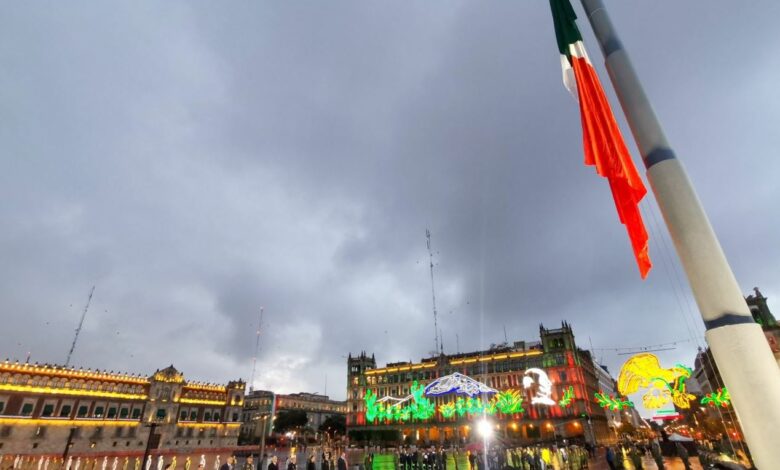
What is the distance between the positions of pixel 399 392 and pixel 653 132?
94074 millimetres

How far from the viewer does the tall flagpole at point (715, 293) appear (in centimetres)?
267

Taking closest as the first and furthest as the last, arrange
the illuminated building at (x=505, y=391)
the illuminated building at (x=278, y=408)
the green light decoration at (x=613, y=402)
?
the green light decoration at (x=613, y=402) < the illuminated building at (x=505, y=391) < the illuminated building at (x=278, y=408)

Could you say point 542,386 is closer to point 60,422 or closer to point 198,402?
point 60,422

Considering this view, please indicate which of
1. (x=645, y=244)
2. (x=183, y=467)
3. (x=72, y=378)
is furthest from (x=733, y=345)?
(x=72, y=378)

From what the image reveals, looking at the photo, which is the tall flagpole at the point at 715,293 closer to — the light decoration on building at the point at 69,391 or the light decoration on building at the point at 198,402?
the light decoration on building at the point at 69,391

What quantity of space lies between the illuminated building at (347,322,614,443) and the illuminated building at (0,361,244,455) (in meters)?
30.9

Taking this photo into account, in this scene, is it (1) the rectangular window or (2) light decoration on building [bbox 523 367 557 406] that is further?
(1) the rectangular window

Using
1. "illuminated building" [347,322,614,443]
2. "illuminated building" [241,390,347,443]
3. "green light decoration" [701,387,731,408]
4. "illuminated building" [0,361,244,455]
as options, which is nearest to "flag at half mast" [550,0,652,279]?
"green light decoration" [701,387,731,408]

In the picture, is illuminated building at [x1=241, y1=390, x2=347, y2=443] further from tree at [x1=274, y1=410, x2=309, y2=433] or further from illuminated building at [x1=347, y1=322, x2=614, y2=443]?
illuminated building at [x1=347, y1=322, x2=614, y2=443]

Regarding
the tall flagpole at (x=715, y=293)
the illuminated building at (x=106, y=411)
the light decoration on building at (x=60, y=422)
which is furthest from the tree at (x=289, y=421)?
the tall flagpole at (x=715, y=293)

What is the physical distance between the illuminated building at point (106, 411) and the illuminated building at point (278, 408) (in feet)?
111

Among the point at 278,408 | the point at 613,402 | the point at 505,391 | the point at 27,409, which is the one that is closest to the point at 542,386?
the point at 613,402

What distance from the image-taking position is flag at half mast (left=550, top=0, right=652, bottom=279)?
179 inches

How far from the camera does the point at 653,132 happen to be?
12.4 ft
